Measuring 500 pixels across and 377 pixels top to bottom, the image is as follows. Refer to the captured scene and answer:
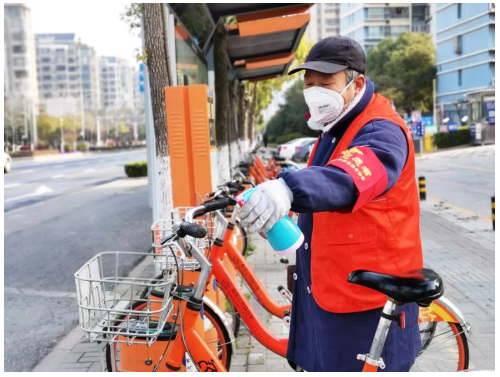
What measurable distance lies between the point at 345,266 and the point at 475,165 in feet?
66.6

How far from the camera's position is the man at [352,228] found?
6.21ft

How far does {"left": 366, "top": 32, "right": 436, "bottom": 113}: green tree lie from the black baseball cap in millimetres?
52548

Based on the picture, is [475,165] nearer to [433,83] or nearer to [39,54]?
[433,83]

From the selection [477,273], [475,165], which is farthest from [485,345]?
[475,165]

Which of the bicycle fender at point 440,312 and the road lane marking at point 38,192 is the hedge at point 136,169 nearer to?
the road lane marking at point 38,192

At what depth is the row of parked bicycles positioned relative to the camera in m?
2.26

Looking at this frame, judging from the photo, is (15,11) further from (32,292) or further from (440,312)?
(440,312)

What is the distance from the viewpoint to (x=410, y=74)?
179 ft

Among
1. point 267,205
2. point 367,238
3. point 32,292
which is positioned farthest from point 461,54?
point 267,205

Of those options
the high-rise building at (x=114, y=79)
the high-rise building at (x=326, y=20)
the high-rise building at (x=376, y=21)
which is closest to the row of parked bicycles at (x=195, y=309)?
the high-rise building at (x=376, y=21)

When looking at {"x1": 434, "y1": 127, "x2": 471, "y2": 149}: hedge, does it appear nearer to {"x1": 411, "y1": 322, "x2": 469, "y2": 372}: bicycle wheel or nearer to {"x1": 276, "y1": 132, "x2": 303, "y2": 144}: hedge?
{"x1": 276, "y1": 132, "x2": 303, "y2": 144}: hedge

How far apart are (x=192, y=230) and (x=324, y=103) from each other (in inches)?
30.2

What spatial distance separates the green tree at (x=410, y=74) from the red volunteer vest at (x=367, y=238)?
52.6 meters

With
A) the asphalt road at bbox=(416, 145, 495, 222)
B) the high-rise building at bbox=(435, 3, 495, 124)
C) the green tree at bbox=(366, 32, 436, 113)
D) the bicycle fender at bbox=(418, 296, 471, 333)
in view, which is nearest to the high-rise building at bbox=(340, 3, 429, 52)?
the green tree at bbox=(366, 32, 436, 113)
